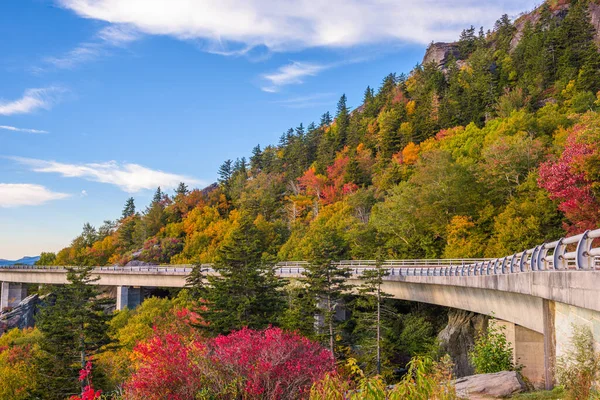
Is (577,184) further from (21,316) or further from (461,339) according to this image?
(21,316)

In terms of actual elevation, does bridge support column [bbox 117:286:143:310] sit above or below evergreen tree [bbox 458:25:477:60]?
below

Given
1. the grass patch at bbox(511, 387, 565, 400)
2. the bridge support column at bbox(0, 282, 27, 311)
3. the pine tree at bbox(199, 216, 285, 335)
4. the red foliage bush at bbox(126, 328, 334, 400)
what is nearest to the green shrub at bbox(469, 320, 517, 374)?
the grass patch at bbox(511, 387, 565, 400)

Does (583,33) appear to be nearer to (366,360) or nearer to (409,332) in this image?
(409,332)

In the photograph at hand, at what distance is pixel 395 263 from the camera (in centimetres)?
4859

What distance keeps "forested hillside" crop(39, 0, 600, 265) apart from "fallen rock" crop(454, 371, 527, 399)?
23382mm

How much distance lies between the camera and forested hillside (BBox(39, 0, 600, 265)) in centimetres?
4194

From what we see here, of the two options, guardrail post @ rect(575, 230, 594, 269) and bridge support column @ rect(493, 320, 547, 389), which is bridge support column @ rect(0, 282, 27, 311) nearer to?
bridge support column @ rect(493, 320, 547, 389)

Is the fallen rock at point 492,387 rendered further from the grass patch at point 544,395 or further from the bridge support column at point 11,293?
the bridge support column at point 11,293

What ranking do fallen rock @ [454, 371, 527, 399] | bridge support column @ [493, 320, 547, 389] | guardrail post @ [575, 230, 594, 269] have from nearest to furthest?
1. guardrail post @ [575, 230, 594, 269]
2. fallen rock @ [454, 371, 527, 399]
3. bridge support column @ [493, 320, 547, 389]

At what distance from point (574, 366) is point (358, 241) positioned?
49172 millimetres

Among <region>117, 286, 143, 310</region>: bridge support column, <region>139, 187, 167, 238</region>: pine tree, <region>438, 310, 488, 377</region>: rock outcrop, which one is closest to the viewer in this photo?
<region>438, 310, 488, 377</region>: rock outcrop

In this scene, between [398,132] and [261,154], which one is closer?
[398,132]

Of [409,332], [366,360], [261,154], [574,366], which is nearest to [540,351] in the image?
[574,366]

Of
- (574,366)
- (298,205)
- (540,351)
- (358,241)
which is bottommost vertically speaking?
(540,351)
